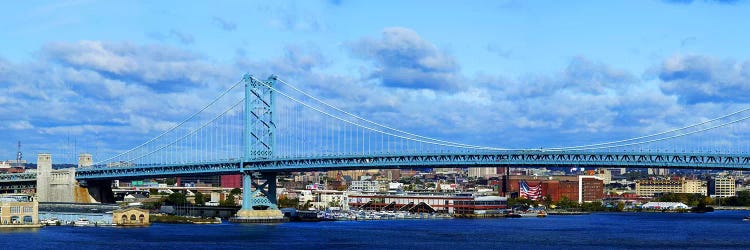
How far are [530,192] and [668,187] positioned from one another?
119ft

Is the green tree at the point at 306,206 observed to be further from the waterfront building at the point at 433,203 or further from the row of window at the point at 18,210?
the row of window at the point at 18,210

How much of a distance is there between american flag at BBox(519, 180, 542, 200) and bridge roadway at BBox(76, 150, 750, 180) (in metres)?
53.1

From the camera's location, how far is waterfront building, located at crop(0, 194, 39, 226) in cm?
4838

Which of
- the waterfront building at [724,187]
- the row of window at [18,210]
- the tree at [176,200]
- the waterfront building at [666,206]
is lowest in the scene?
the waterfront building at [666,206]

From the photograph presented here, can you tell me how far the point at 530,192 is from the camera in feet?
353

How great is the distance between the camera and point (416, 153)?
54719 mm

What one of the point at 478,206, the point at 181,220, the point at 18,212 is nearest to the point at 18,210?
the point at 18,212

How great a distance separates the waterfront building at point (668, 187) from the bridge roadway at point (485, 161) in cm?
8618

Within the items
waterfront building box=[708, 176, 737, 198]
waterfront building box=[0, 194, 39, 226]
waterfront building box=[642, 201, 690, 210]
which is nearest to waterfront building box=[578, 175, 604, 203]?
waterfront building box=[642, 201, 690, 210]

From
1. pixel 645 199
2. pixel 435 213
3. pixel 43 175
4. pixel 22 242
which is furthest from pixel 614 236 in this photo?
pixel 645 199

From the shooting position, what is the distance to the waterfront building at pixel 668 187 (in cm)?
13688

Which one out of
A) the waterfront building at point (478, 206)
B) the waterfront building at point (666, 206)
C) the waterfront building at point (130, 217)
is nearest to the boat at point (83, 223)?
the waterfront building at point (130, 217)

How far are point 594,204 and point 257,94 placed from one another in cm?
5104

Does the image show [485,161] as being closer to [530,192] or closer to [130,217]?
[130,217]
